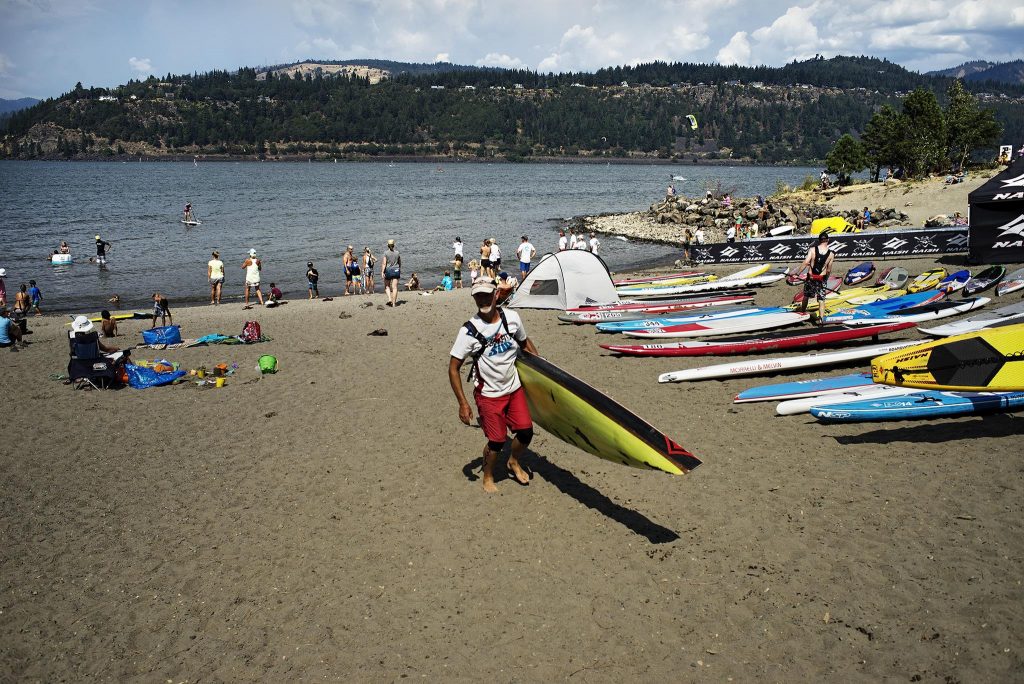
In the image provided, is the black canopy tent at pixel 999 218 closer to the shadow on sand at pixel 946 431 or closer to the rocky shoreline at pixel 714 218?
the shadow on sand at pixel 946 431

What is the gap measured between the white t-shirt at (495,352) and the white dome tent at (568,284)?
10831mm

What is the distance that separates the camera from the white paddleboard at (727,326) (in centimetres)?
1356

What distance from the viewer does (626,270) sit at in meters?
29.8

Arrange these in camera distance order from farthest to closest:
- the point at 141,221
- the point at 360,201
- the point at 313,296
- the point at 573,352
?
1. the point at 360,201
2. the point at 141,221
3. the point at 313,296
4. the point at 573,352

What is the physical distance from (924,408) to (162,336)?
44.6 feet

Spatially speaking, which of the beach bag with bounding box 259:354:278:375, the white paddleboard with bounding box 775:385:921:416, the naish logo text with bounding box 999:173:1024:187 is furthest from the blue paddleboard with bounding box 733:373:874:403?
the naish logo text with bounding box 999:173:1024:187

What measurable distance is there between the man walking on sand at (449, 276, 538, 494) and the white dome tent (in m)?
10.7

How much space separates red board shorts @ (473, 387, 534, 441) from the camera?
6359 millimetres

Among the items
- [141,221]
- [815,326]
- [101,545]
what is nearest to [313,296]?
[815,326]

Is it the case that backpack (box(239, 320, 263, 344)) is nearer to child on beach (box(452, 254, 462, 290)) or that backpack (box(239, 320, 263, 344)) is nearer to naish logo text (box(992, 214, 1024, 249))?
child on beach (box(452, 254, 462, 290))

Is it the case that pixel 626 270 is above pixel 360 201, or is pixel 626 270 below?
below

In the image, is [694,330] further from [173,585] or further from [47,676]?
[47,676]

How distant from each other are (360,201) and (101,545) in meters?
68.3

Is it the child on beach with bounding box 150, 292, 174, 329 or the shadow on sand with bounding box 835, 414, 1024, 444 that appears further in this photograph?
the child on beach with bounding box 150, 292, 174, 329
